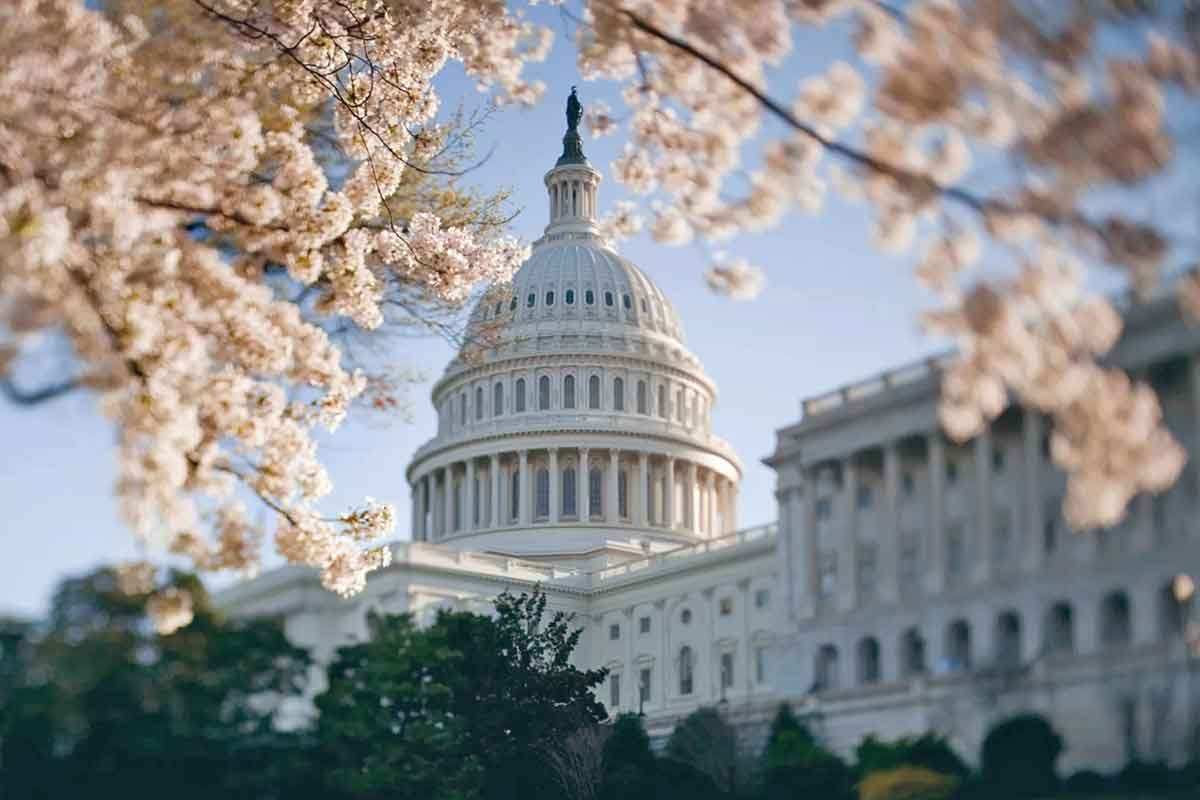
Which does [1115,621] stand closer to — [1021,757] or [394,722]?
[1021,757]

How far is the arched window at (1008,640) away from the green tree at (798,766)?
6.58ft

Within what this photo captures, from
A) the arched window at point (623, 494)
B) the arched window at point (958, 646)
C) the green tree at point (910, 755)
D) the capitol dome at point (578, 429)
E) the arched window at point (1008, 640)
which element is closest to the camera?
the arched window at point (1008, 640)

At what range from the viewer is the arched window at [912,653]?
8.67 meters

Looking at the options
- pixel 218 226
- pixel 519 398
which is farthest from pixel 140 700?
pixel 519 398

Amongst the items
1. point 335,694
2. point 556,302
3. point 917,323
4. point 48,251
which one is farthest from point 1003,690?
point 556,302

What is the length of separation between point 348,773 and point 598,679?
375 cm

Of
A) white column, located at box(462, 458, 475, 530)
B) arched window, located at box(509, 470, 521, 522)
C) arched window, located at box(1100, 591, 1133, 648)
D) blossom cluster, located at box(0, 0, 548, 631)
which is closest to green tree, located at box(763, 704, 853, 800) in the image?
arched window, located at box(1100, 591, 1133, 648)

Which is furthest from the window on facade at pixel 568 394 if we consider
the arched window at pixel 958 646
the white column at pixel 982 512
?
the white column at pixel 982 512

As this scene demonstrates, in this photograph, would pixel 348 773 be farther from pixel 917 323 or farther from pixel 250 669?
pixel 917 323

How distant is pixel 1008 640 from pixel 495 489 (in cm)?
5107

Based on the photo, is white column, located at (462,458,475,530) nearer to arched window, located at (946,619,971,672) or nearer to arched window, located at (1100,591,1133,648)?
arched window, located at (946,619,971,672)

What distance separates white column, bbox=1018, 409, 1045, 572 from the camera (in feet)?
24.4

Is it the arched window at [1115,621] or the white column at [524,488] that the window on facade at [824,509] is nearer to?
the arched window at [1115,621]

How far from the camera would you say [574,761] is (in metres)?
15.6
